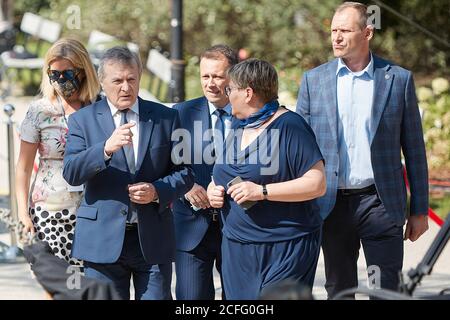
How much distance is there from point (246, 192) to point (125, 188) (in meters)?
0.60

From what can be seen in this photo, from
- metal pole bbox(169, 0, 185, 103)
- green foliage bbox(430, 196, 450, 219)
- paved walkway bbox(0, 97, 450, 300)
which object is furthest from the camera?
metal pole bbox(169, 0, 185, 103)

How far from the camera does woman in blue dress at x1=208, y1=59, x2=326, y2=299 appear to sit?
514 centimetres

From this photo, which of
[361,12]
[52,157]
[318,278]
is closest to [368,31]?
[361,12]

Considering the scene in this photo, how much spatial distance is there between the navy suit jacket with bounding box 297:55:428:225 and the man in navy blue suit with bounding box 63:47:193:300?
2.82 feet

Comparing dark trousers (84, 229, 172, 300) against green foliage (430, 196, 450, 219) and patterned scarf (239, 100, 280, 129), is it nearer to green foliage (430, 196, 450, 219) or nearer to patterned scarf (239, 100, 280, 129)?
patterned scarf (239, 100, 280, 129)

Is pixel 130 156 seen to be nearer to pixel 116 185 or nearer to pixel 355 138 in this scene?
pixel 116 185

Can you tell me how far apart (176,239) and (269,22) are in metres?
12.3

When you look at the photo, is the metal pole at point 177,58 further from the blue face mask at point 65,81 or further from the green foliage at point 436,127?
the blue face mask at point 65,81

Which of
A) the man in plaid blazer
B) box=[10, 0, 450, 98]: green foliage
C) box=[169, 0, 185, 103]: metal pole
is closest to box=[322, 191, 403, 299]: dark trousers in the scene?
the man in plaid blazer

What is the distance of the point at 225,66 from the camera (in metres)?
5.87

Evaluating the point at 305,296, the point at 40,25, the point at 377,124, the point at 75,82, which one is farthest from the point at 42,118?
the point at 40,25

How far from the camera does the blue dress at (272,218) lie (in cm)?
516

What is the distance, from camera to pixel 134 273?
5398mm

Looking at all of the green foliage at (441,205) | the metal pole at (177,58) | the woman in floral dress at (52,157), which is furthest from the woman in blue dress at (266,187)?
the metal pole at (177,58)
